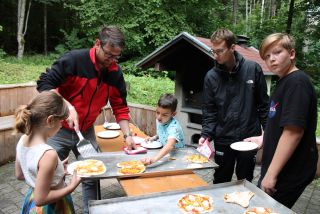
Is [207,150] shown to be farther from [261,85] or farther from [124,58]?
[124,58]

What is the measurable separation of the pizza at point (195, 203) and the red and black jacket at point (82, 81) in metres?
1.41

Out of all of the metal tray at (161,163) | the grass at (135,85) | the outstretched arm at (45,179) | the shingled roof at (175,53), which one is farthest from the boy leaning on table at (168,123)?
the grass at (135,85)

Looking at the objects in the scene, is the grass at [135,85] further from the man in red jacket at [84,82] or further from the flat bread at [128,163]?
the flat bread at [128,163]

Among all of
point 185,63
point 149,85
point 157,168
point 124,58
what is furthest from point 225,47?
point 124,58

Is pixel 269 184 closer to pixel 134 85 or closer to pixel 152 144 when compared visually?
pixel 152 144

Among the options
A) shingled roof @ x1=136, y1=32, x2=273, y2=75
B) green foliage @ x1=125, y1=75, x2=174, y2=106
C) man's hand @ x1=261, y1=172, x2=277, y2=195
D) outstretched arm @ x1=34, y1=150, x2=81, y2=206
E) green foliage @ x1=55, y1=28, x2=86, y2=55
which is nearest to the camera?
outstretched arm @ x1=34, y1=150, x2=81, y2=206

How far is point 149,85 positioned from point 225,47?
8.06 meters

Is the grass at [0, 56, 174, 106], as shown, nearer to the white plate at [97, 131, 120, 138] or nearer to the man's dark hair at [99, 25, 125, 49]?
the white plate at [97, 131, 120, 138]

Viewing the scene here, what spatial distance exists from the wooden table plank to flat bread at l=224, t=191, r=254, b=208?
394 millimetres

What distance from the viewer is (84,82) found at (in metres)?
2.90

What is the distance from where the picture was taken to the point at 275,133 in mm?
2068

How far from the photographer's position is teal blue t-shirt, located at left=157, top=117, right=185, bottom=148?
10.1 ft

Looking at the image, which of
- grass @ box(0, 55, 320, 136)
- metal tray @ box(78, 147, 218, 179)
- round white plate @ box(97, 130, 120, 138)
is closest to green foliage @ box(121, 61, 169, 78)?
grass @ box(0, 55, 320, 136)

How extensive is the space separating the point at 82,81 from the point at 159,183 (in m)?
1.21
